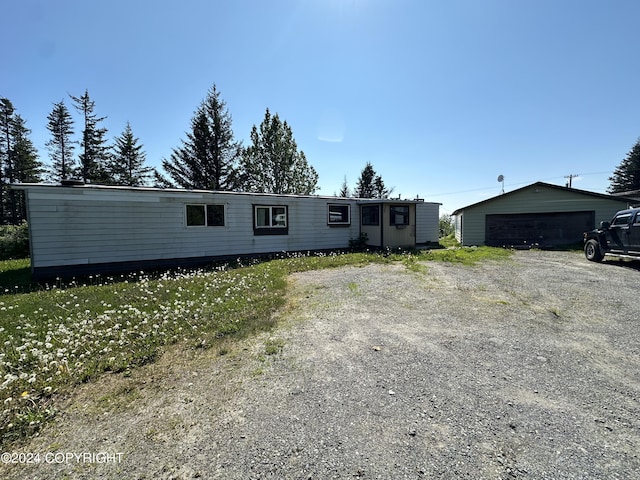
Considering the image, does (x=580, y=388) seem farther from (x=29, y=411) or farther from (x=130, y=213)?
(x=130, y=213)

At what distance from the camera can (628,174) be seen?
1353 inches

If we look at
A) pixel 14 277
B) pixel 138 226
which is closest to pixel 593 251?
pixel 138 226

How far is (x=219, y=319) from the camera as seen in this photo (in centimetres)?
454

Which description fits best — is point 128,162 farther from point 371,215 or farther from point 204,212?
point 371,215

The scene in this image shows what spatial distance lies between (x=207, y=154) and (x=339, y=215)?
1855 centimetres

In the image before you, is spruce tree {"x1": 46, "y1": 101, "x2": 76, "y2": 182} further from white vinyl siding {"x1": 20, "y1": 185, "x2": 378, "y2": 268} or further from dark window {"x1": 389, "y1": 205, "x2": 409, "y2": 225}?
dark window {"x1": 389, "y1": 205, "x2": 409, "y2": 225}

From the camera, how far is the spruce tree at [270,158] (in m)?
27.4

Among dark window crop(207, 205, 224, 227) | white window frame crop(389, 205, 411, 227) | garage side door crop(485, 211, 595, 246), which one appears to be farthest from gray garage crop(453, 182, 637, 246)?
dark window crop(207, 205, 224, 227)

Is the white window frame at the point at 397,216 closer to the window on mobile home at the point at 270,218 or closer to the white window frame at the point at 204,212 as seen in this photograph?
the window on mobile home at the point at 270,218

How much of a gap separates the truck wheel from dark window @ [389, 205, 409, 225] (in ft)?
21.6

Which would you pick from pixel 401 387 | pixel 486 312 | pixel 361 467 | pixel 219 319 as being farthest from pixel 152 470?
pixel 486 312

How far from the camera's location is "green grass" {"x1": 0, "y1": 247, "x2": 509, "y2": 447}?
2.73 m

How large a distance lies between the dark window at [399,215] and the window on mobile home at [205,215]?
7637 mm

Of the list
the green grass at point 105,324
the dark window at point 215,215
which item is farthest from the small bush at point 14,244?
the dark window at point 215,215
